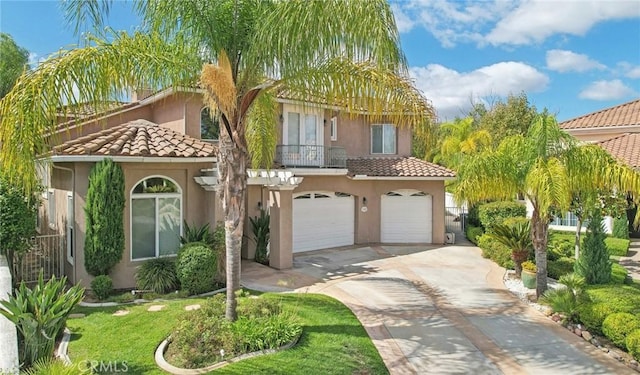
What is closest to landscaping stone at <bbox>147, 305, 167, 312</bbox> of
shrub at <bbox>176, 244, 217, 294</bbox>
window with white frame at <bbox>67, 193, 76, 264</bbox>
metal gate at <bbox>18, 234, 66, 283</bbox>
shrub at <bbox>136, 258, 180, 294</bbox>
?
shrub at <bbox>176, 244, 217, 294</bbox>

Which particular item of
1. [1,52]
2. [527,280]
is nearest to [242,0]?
[527,280]

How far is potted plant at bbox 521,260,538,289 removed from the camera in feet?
47.2

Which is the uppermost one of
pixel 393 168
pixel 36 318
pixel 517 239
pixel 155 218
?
pixel 393 168

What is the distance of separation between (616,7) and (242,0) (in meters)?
17.0

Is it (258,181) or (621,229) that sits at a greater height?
(258,181)

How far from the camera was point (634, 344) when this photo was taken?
899cm

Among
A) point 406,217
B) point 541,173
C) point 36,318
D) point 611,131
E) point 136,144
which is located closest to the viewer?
point 36,318

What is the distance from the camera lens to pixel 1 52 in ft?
100

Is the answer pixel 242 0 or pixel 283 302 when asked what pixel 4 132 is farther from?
pixel 283 302

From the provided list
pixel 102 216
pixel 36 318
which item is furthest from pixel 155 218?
pixel 36 318

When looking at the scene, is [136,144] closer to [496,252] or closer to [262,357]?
[262,357]

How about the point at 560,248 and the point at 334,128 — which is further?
the point at 334,128

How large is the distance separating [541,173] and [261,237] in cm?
1124

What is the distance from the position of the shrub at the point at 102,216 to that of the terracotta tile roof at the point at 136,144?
1.97ft
